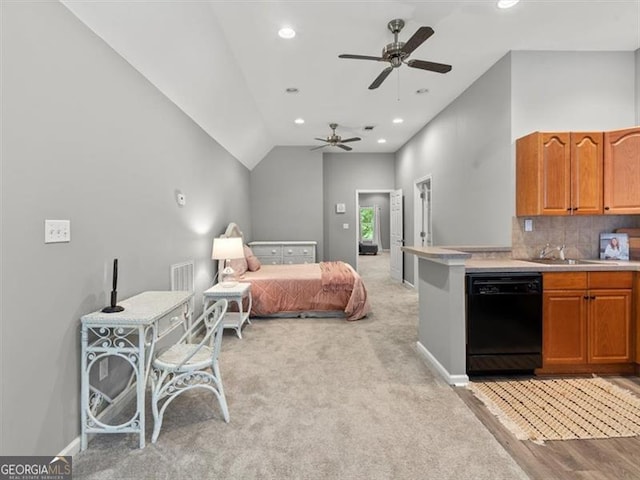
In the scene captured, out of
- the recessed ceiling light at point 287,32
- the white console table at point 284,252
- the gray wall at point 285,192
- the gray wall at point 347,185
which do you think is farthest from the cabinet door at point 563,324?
A: the gray wall at point 285,192

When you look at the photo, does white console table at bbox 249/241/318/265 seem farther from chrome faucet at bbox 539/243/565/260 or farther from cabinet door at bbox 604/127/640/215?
cabinet door at bbox 604/127/640/215

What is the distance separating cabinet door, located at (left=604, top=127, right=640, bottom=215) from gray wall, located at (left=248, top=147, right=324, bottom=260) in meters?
4.92

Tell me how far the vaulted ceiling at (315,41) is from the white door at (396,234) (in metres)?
2.91

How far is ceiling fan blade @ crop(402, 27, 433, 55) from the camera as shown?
2323 mm

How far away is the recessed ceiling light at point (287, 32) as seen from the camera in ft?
9.48

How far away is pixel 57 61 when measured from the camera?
1742mm

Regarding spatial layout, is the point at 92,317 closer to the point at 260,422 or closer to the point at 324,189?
the point at 260,422

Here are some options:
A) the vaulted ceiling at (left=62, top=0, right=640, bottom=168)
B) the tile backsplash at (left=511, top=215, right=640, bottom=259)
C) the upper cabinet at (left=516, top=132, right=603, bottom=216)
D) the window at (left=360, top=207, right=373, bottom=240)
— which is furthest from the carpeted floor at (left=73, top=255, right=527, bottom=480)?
the window at (left=360, top=207, right=373, bottom=240)

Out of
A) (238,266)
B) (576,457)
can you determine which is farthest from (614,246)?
(238,266)

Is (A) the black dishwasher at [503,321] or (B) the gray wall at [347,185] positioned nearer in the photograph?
(A) the black dishwasher at [503,321]

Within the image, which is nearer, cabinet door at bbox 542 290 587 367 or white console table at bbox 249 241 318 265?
cabinet door at bbox 542 290 587 367

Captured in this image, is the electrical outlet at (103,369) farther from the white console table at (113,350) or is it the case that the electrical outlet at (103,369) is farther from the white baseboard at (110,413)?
the white baseboard at (110,413)

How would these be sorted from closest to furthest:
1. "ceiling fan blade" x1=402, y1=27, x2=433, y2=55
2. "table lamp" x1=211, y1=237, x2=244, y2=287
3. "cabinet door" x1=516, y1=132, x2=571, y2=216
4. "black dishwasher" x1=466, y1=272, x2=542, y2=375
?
"ceiling fan blade" x1=402, y1=27, x2=433, y2=55 → "black dishwasher" x1=466, y1=272, x2=542, y2=375 → "cabinet door" x1=516, y1=132, x2=571, y2=216 → "table lamp" x1=211, y1=237, x2=244, y2=287

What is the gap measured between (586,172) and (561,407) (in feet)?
6.90
